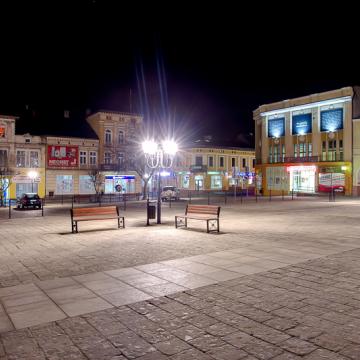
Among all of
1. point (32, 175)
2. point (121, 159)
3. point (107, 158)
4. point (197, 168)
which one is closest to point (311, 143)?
point (197, 168)

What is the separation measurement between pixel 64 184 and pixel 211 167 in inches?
1052

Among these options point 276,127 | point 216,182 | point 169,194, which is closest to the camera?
point 169,194

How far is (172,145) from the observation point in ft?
58.6

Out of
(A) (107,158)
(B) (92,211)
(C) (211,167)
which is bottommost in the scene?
(B) (92,211)

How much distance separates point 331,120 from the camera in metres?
45.4

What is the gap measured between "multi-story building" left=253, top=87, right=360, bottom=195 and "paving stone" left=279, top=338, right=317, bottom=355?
140 ft

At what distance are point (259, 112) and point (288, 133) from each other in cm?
674

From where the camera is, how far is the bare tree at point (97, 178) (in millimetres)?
46562

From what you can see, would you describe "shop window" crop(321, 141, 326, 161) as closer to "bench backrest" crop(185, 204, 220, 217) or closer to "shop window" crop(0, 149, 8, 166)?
"bench backrest" crop(185, 204, 220, 217)

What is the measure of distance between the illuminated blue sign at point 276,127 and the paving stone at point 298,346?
49.8 meters

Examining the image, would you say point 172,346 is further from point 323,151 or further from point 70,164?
point 323,151

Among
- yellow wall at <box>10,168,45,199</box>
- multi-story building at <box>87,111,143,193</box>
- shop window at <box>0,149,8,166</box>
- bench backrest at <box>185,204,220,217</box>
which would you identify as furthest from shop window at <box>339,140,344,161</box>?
shop window at <box>0,149,8,166</box>

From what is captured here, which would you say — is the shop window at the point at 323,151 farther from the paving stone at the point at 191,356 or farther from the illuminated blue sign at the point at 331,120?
the paving stone at the point at 191,356

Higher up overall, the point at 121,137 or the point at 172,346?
the point at 121,137
